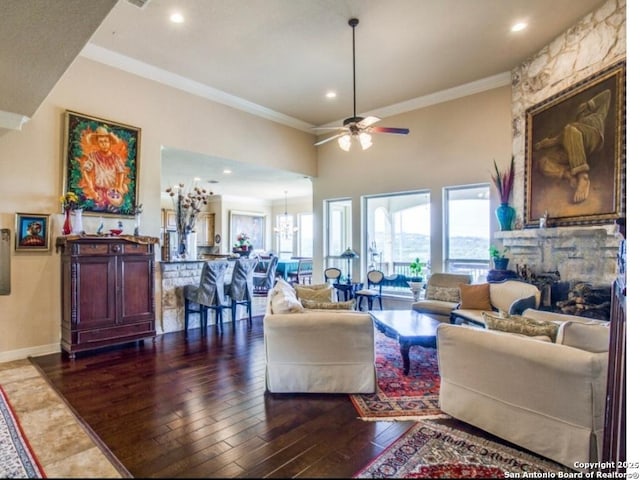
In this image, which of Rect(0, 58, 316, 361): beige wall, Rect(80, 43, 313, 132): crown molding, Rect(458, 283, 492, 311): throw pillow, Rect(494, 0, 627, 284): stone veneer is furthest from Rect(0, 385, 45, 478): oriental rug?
Rect(494, 0, 627, 284): stone veneer

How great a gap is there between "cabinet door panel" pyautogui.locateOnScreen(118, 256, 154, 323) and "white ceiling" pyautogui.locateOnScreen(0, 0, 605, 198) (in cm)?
198

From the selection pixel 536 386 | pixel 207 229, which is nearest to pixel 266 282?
pixel 536 386

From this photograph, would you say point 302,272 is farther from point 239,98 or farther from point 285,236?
point 239,98

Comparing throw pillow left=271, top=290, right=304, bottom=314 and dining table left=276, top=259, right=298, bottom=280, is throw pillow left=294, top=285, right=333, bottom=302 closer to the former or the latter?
throw pillow left=271, top=290, right=304, bottom=314

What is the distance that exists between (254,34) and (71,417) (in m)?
4.28

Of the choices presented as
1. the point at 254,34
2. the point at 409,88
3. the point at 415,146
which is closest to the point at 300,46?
the point at 254,34

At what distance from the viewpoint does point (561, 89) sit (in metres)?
4.36

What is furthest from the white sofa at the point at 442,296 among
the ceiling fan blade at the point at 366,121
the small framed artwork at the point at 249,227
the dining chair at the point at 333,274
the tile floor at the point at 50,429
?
the small framed artwork at the point at 249,227

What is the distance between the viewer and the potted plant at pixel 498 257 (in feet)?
16.9

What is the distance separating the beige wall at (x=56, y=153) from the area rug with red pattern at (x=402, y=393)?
377 centimetres

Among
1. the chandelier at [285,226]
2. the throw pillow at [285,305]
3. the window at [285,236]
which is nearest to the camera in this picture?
the throw pillow at [285,305]

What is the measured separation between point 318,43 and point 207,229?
8423 millimetres

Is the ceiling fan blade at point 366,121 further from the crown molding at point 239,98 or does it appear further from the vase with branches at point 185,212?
the vase with branches at point 185,212

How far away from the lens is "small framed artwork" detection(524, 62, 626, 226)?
3.62 m
